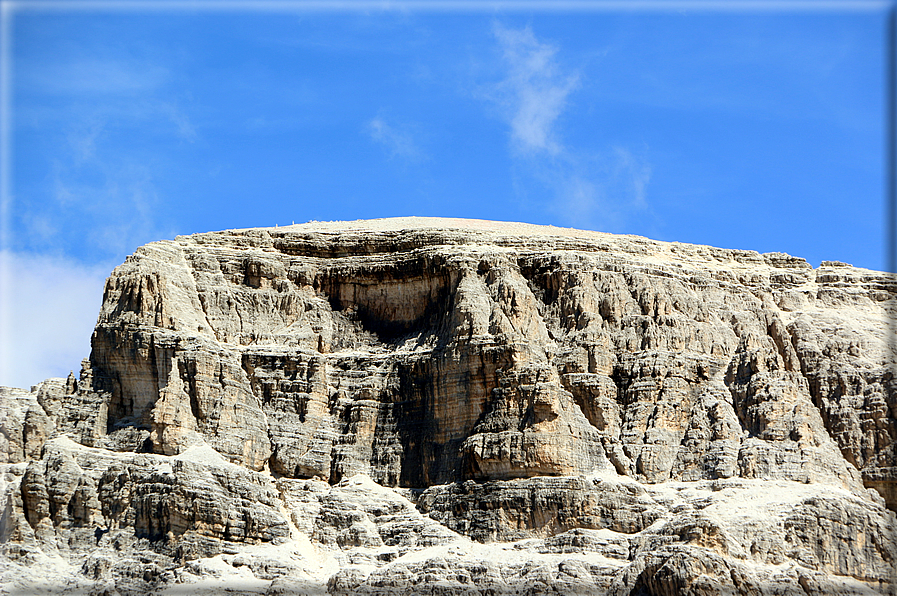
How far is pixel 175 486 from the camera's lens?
85750 millimetres

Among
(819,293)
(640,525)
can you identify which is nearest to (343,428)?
(640,525)

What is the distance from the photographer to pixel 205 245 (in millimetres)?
101500

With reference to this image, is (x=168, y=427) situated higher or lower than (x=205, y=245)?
lower

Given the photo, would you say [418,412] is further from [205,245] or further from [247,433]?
[205,245]

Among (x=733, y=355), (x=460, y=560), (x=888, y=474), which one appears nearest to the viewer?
(x=460, y=560)

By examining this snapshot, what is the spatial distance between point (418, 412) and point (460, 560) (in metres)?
12.8

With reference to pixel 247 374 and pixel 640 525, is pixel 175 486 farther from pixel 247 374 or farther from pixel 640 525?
pixel 640 525

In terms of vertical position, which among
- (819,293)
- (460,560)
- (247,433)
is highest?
(819,293)

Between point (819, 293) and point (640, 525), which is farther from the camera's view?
point (819, 293)

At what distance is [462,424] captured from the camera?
92.2m

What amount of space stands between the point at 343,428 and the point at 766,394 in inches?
917

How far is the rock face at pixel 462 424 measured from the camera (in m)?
84.2

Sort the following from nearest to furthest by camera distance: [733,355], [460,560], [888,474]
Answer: [460,560] → [888,474] → [733,355]

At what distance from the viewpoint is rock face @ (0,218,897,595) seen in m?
84.2
